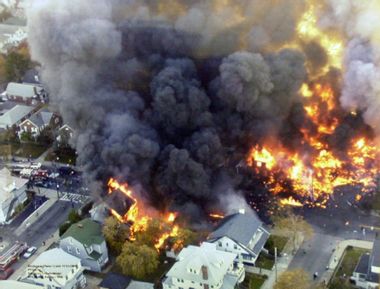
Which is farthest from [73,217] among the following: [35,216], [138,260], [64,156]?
[64,156]

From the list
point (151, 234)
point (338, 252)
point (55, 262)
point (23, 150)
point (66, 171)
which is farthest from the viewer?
point (23, 150)

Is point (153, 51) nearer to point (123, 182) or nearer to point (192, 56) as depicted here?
point (192, 56)

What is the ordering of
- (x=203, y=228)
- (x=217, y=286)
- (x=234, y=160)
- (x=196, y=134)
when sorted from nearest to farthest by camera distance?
(x=217, y=286), (x=203, y=228), (x=196, y=134), (x=234, y=160)

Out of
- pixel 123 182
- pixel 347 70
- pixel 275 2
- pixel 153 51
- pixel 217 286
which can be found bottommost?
pixel 217 286

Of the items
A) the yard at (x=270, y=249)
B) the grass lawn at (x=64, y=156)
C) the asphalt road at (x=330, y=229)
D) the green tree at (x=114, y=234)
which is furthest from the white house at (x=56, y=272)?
the grass lawn at (x=64, y=156)

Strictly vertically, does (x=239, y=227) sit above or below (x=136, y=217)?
above

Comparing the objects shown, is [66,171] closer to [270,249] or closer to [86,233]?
[86,233]

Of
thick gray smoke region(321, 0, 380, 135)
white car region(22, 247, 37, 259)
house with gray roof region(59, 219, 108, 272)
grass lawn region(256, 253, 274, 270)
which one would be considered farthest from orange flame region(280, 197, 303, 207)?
white car region(22, 247, 37, 259)

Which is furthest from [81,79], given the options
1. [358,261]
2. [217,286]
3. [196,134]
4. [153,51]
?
[358,261]
